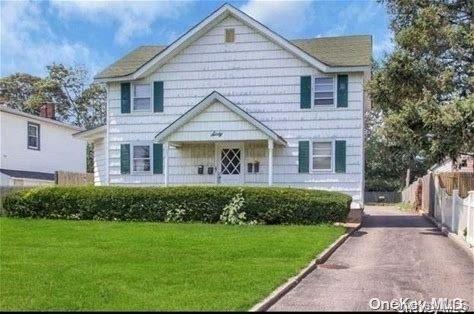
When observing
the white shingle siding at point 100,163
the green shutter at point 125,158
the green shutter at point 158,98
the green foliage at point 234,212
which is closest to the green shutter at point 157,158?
the green shutter at point 125,158

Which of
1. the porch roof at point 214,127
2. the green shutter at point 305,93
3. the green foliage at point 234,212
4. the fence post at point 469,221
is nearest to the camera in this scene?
the fence post at point 469,221

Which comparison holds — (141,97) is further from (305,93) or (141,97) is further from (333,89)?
(333,89)

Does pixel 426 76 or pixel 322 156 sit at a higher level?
pixel 426 76

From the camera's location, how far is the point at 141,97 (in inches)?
896

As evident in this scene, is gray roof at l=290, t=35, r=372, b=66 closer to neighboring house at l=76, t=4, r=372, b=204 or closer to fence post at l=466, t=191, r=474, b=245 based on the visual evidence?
neighboring house at l=76, t=4, r=372, b=204

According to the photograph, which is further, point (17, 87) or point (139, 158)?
point (17, 87)

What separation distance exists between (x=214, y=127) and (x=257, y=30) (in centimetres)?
418

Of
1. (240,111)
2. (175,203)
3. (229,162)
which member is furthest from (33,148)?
(240,111)

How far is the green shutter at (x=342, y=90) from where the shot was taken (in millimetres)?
20547

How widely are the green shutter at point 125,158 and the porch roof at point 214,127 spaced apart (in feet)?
8.35

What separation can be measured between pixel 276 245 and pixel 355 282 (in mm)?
3499

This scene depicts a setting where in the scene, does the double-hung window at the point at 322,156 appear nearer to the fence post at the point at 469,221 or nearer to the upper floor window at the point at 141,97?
the upper floor window at the point at 141,97

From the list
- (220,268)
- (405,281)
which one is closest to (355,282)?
(405,281)

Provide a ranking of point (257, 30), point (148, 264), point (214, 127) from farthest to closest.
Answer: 1. point (257, 30)
2. point (214, 127)
3. point (148, 264)
